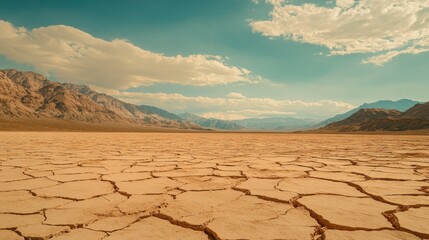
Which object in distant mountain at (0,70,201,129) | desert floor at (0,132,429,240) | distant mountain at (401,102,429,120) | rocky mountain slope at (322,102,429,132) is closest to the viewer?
desert floor at (0,132,429,240)

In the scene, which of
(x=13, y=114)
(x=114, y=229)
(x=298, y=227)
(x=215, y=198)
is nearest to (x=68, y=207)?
(x=114, y=229)

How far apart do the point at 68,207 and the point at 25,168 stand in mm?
2115

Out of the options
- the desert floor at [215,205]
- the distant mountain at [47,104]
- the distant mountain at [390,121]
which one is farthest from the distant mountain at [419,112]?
the distant mountain at [47,104]

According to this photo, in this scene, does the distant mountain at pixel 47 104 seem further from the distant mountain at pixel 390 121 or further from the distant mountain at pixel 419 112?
the distant mountain at pixel 419 112

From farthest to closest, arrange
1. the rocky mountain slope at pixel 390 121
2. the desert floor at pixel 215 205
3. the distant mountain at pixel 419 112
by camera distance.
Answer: the distant mountain at pixel 419 112
the rocky mountain slope at pixel 390 121
the desert floor at pixel 215 205

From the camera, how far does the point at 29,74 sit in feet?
572

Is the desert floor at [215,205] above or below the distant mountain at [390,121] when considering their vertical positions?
below

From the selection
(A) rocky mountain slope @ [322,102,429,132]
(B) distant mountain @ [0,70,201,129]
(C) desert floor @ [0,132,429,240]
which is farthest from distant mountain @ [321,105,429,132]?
(B) distant mountain @ [0,70,201,129]

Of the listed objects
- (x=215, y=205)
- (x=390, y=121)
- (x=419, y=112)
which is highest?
(x=419, y=112)

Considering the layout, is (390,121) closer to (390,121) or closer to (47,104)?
(390,121)

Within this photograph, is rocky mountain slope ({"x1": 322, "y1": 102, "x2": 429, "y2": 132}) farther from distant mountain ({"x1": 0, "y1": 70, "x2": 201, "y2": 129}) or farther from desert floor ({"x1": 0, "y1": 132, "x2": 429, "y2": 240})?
distant mountain ({"x1": 0, "y1": 70, "x2": 201, "y2": 129})

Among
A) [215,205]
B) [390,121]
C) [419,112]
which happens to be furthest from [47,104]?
[215,205]

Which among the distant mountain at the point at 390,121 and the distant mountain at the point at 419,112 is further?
the distant mountain at the point at 419,112

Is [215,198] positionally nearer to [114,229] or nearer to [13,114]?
[114,229]
